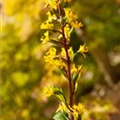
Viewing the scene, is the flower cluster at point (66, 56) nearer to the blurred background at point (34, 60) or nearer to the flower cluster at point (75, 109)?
the flower cluster at point (75, 109)

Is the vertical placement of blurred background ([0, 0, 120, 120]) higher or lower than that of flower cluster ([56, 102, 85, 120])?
higher

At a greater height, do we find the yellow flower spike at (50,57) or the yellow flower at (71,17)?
the yellow flower at (71,17)

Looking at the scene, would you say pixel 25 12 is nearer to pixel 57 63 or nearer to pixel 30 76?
Answer: pixel 30 76

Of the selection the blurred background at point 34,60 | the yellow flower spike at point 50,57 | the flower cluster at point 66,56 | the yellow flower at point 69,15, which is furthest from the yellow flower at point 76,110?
the blurred background at point 34,60

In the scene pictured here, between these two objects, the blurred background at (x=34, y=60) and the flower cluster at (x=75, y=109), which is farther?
the blurred background at (x=34, y=60)

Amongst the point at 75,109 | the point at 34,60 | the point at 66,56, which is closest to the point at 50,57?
the point at 66,56

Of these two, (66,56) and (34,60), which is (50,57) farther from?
(34,60)

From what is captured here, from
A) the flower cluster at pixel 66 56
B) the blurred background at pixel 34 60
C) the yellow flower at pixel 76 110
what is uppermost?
the blurred background at pixel 34 60

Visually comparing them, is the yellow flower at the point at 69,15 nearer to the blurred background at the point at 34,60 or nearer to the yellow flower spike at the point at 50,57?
the yellow flower spike at the point at 50,57

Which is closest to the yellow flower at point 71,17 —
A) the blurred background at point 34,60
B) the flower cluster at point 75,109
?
the flower cluster at point 75,109

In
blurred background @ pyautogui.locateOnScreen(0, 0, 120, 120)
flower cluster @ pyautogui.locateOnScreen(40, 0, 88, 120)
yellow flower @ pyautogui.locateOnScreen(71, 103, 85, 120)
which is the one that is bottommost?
yellow flower @ pyautogui.locateOnScreen(71, 103, 85, 120)

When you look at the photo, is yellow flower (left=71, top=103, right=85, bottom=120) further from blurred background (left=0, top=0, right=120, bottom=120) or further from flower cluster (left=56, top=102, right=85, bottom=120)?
blurred background (left=0, top=0, right=120, bottom=120)

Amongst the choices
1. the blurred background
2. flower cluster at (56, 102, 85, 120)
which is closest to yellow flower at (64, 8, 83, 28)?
flower cluster at (56, 102, 85, 120)
